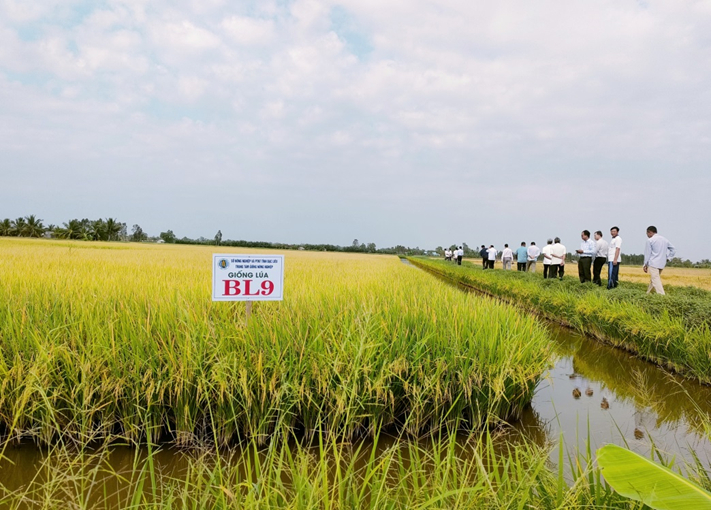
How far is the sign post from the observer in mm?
2951

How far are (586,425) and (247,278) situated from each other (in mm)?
2689

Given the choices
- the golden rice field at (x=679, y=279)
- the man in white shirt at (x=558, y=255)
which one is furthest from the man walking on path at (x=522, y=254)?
the man in white shirt at (x=558, y=255)

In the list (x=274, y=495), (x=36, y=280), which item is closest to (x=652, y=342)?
(x=274, y=495)

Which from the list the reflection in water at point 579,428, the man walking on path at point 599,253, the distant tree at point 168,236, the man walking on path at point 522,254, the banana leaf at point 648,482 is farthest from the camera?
the distant tree at point 168,236

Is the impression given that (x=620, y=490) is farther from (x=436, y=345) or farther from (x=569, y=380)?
(x=569, y=380)

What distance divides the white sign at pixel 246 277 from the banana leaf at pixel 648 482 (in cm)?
242

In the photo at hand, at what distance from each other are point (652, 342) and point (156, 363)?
5090mm

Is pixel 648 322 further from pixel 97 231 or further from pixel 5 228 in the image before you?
pixel 5 228

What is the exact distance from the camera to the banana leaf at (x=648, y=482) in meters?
0.91

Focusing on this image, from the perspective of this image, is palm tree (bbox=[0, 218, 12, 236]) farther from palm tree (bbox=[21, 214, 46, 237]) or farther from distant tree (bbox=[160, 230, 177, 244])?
distant tree (bbox=[160, 230, 177, 244])

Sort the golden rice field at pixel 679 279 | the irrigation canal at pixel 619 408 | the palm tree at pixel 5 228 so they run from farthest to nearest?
the palm tree at pixel 5 228, the golden rice field at pixel 679 279, the irrigation canal at pixel 619 408

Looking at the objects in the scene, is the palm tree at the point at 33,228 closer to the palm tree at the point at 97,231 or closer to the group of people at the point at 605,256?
the palm tree at the point at 97,231

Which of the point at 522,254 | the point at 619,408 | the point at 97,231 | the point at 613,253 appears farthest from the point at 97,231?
the point at 619,408

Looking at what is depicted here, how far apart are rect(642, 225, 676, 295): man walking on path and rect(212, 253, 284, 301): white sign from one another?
25.8ft
